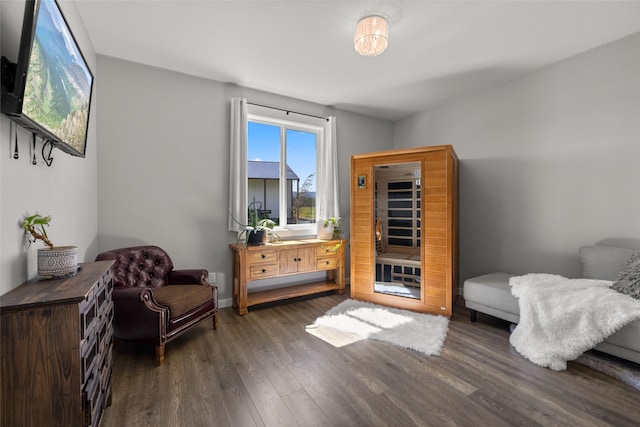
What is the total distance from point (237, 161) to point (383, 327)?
8.03 feet

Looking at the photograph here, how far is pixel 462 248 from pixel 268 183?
2.83m

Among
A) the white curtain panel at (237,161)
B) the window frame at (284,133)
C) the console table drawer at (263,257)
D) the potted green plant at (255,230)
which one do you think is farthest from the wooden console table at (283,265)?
the white curtain panel at (237,161)

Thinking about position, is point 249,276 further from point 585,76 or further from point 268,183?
point 585,76

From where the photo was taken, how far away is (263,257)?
325 centimetres

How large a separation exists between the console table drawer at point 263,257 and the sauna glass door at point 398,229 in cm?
124

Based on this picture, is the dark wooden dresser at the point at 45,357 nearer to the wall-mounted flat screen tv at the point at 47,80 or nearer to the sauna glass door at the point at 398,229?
the wall-mounted flat screen tv at the point at 47,80

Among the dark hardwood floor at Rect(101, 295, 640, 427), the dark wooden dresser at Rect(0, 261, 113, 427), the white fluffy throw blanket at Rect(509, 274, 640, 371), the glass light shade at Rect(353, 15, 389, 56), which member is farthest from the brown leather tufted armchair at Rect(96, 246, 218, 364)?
the white fluffy throw blanket at Rect(509, 274, 640, 371)

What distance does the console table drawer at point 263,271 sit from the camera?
320 centimetres

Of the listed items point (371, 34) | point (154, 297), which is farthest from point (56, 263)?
point (371, 34)

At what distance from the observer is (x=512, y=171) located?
334 centimetres

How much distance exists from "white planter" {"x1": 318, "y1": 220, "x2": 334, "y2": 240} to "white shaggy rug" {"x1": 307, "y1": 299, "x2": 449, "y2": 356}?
931 millimetres

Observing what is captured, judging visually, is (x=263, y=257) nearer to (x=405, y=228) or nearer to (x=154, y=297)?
(x=154, y=297)

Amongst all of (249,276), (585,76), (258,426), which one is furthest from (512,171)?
(258,426)

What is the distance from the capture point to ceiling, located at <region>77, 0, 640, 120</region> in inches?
83.3
